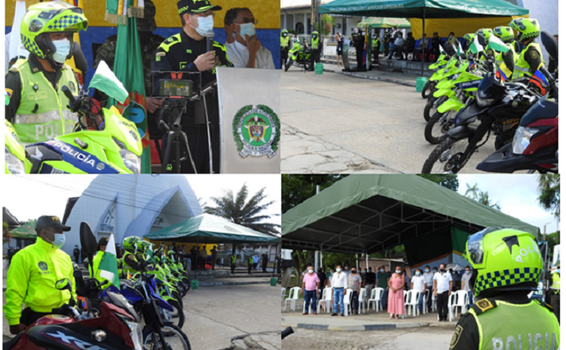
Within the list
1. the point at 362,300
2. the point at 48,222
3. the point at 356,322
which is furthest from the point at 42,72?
the point at 362,300

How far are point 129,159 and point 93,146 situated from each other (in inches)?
10.2

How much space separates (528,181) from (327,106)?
4.65 meters

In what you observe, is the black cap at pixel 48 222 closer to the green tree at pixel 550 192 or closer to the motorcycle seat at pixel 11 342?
the motorcycle seat at pixel 11 342

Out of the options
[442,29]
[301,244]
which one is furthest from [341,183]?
[442,29]

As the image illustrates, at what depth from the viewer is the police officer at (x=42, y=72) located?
13.8 feet

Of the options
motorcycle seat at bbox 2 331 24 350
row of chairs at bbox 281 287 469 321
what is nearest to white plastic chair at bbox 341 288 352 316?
row of chairs at bbox 281 287 469 321

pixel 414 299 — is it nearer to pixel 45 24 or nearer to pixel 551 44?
pixel 551 44

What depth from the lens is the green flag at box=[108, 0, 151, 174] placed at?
176 inches

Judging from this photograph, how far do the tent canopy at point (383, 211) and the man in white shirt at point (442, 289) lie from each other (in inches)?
31.3

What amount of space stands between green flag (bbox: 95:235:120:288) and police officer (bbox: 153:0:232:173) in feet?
2.84

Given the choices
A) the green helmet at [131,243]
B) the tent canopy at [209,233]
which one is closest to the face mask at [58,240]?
the green helmet at [131,243]

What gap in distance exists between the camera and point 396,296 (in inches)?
302

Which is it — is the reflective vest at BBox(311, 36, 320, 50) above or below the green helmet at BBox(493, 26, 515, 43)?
above

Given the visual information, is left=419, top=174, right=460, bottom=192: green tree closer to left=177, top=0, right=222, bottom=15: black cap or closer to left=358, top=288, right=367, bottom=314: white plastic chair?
left=177, top=0, right=222, bottom=15: black cap
